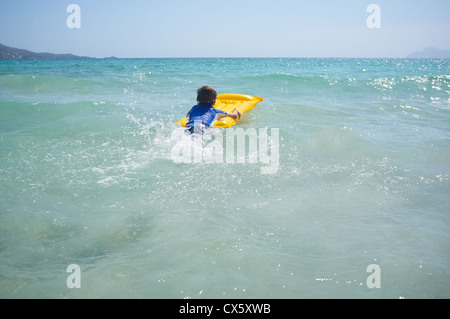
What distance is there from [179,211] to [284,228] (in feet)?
3.32

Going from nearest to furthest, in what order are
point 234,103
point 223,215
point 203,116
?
1. point 223,215
2. point 203,116
3. point 234,103

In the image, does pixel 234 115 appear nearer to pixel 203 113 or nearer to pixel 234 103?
pixel 203 113

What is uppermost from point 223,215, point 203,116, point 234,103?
point 234,103

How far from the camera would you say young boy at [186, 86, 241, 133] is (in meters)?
5.12

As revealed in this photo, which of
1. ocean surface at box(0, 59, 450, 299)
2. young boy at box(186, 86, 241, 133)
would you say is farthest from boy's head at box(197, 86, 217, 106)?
ocean surface at box(0, 59, 450, 299)

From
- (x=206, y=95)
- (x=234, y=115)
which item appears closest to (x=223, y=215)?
(x=206, y=95)

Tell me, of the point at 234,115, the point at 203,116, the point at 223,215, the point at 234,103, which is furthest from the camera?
the point at 234,103

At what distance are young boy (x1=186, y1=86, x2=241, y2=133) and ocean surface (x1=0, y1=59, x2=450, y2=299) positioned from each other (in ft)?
1.38

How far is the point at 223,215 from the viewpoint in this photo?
2805 millimetres

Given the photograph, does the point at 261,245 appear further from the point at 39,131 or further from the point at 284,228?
the point at 39,131

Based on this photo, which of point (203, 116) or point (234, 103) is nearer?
point (203, 116)

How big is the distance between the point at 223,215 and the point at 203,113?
2.88m

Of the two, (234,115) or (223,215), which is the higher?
(234,115)
